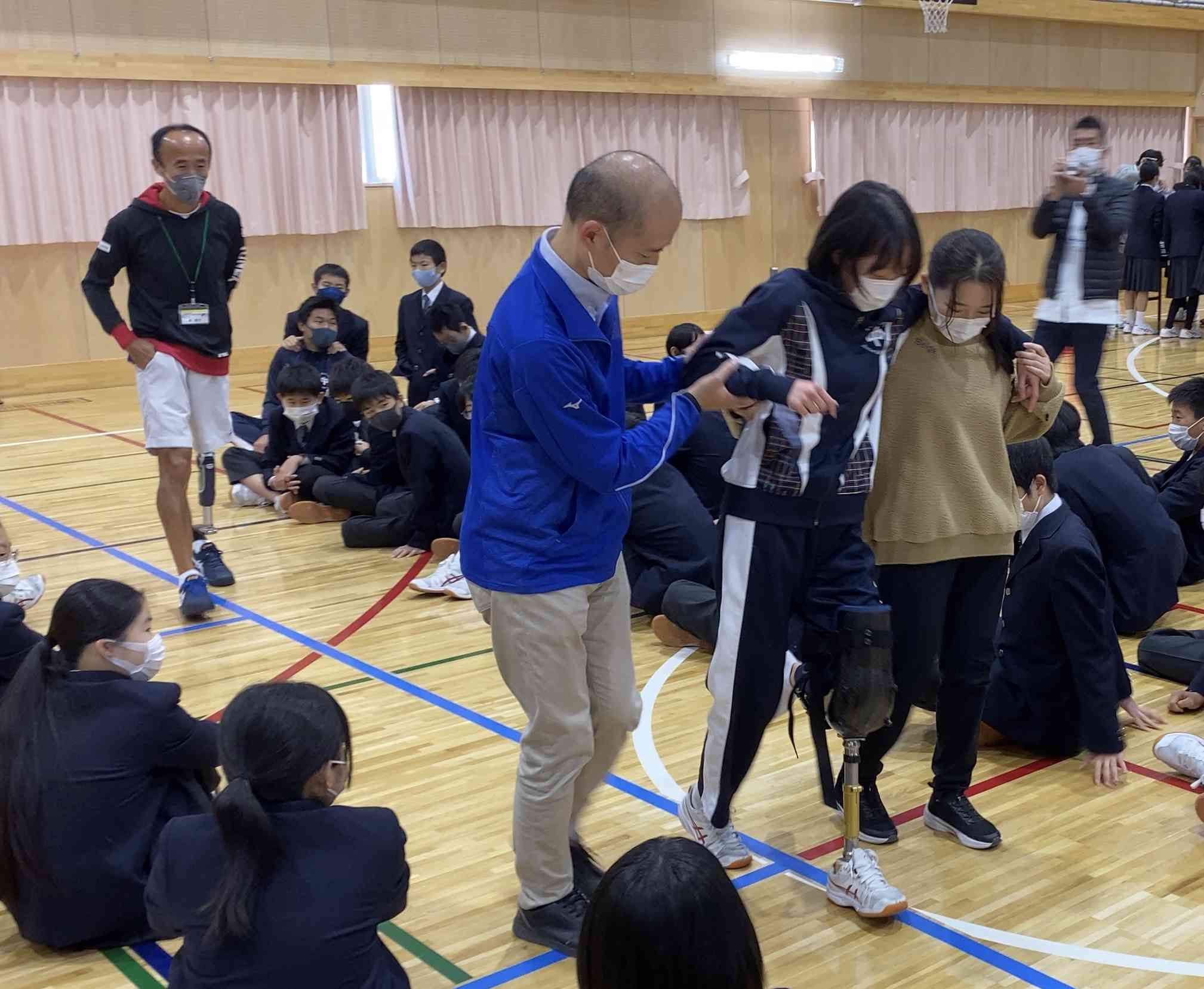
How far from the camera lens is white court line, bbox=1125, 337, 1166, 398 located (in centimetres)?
979

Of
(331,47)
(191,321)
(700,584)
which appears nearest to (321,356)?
(191,321)

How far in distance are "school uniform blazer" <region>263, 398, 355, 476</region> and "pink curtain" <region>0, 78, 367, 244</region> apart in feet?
18.3

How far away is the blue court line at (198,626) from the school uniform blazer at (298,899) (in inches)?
116

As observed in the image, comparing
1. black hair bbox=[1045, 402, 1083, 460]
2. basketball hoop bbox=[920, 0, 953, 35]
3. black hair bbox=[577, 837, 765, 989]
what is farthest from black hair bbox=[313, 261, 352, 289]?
basketball hoop bbox=[920, 0, 953, 35]

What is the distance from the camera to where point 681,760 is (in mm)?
3539

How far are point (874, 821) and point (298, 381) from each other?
14.4 ft

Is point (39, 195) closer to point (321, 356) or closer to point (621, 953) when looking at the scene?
point (321, 356)

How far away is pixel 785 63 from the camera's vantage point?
50.5 ft

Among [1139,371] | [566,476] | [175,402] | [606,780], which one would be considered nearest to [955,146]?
[1139,371]

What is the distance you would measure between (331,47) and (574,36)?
2.73 m

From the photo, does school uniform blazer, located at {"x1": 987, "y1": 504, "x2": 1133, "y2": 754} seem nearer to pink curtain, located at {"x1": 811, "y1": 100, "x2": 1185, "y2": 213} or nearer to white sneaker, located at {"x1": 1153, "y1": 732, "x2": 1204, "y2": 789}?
white sneaker, located at {"x1": 1153, "y1": 732, "x2": 1204, "y2": 789}

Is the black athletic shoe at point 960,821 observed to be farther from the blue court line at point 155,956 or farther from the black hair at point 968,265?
the blue court line at point 155,956

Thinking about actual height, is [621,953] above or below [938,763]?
above

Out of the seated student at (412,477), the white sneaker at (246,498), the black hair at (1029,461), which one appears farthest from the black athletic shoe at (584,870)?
the white sneaker at (246,498)
